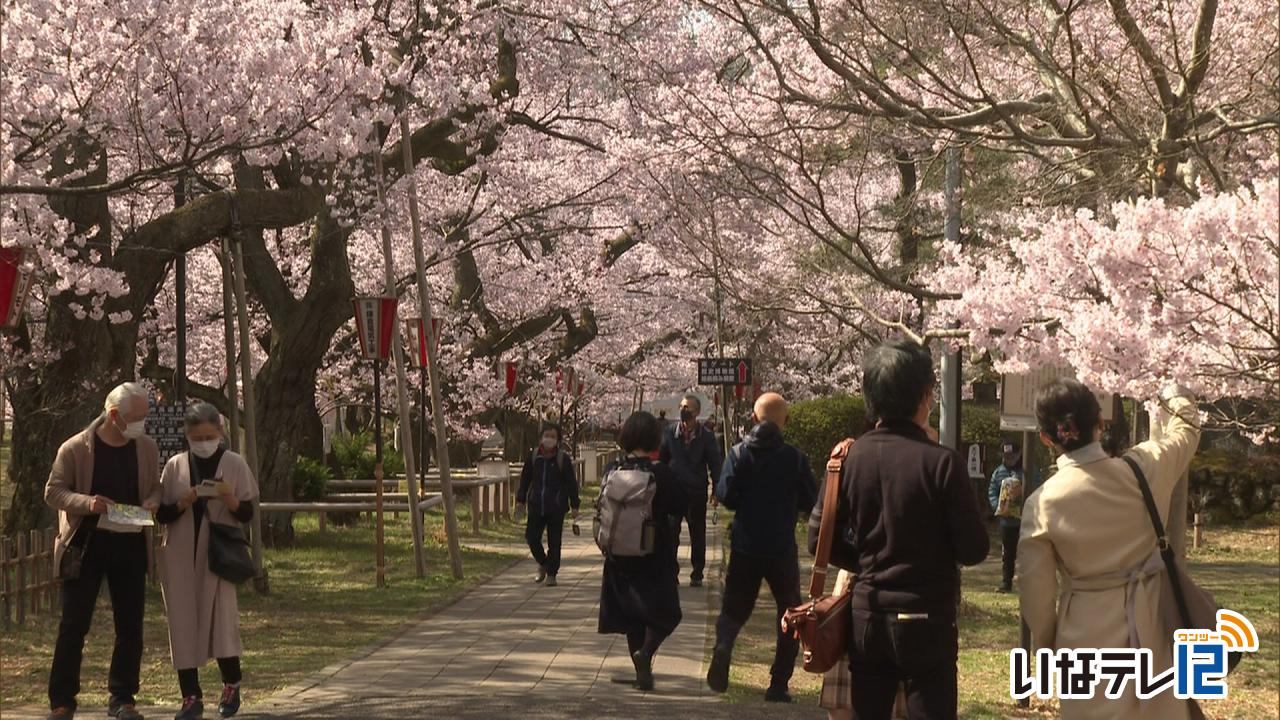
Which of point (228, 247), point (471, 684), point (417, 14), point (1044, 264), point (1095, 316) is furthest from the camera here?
point (417, 14)

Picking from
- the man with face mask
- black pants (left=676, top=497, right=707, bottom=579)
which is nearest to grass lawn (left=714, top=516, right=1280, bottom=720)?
black pants (left=676, top=497, right=707, bottom=579)

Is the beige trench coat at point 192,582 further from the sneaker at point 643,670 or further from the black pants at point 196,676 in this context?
the sneaker at point 643,670

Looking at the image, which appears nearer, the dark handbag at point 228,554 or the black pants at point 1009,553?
the dark handbag at point 228,554

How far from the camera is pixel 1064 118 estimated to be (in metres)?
9.65

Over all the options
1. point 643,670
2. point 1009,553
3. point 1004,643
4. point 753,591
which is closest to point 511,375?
point 1009,553

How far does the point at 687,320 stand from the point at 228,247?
84.4ft

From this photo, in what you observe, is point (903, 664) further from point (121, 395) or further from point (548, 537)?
point (548, 537)

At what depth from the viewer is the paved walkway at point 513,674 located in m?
8.51

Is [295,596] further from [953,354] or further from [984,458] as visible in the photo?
[984,458]

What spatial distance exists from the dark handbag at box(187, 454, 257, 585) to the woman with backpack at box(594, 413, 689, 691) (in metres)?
2.09

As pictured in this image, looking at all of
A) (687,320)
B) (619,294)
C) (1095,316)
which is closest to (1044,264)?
(1095,316)

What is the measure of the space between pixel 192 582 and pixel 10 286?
5118 mm

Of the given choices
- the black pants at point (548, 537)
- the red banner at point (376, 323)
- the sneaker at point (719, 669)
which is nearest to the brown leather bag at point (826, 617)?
the sneaker at point (719, 669)

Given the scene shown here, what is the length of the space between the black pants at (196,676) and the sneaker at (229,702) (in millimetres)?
36
